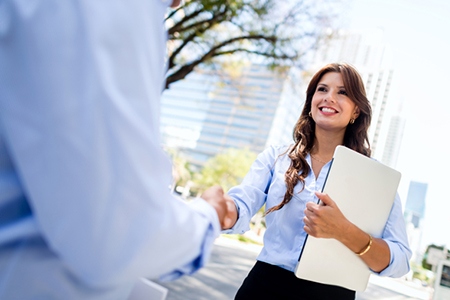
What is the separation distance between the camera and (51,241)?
447 millimetres

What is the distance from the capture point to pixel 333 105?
1.37 metres

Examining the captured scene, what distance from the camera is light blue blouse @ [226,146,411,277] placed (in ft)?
3.85

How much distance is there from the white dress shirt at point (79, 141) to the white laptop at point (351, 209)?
74 centimetres

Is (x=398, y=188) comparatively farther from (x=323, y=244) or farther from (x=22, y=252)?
(x=22, y=252)

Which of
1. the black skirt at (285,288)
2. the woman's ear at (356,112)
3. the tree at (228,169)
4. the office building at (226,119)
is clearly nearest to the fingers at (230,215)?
the black skirt at (285,288)

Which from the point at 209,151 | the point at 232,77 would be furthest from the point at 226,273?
the point at 209,151

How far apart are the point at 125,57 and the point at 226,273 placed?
9.28 metres

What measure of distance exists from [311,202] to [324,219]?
63 mm

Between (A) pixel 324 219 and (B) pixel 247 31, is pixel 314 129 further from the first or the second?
(B) pixel 247 31

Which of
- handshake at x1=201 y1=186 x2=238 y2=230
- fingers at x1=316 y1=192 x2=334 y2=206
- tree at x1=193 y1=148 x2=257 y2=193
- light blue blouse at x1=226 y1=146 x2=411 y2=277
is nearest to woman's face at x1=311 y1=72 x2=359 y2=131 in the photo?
light blue blouse at x1=226 y1=146 x2=411 y2=277

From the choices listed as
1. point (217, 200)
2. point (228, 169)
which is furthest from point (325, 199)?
point (228, 169)

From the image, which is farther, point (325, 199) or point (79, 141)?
point (325, 199)

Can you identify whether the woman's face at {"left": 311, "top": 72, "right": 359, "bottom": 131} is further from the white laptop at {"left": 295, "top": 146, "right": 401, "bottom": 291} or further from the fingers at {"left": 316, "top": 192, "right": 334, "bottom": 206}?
the fingers at {"left": 316, "top": 192, "right": 334, "bottom": 206}

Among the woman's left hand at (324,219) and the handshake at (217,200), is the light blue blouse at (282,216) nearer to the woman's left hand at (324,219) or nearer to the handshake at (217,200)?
the woman's left hand at (324,219)
